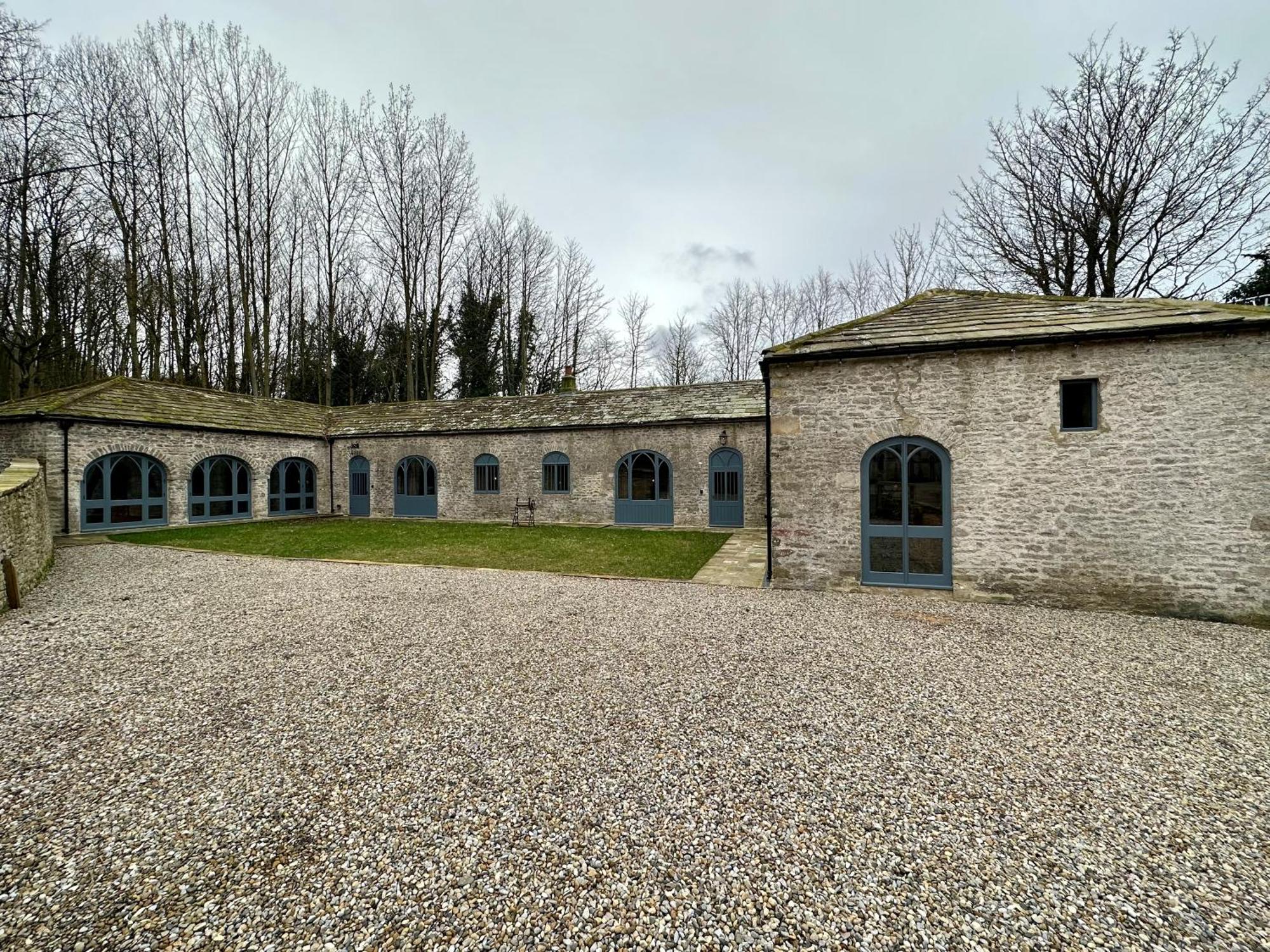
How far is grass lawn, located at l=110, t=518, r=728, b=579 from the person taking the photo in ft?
33.0

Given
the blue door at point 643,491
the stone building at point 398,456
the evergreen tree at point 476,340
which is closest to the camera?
the stone building at point 398,456

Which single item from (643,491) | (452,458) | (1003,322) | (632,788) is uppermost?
(1003,322)

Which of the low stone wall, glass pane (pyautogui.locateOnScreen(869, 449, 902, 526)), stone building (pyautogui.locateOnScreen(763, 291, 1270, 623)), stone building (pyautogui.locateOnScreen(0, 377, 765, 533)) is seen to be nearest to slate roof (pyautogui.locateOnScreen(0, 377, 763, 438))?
stone building (pyautogui.locateOnScreen(0, 377, 765, 533))

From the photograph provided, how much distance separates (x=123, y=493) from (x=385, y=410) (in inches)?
340

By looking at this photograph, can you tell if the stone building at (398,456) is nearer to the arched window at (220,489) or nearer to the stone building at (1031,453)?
the arched window at (220,489)

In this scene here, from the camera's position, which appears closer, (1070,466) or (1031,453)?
(1070,466)

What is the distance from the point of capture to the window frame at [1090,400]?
662 centimetres

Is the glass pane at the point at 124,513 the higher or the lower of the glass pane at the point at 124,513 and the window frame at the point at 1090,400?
the lower

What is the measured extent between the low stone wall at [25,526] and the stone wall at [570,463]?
9868 mm

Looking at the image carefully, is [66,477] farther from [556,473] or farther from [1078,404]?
[1078,404]

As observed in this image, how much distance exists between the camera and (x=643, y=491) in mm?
16359

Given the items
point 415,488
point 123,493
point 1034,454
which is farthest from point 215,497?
point 1034,454

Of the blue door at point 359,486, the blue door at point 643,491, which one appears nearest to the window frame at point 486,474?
the blue door at point 643,491

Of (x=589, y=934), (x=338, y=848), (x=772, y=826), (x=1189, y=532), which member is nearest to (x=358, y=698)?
(x=338, y=848)
